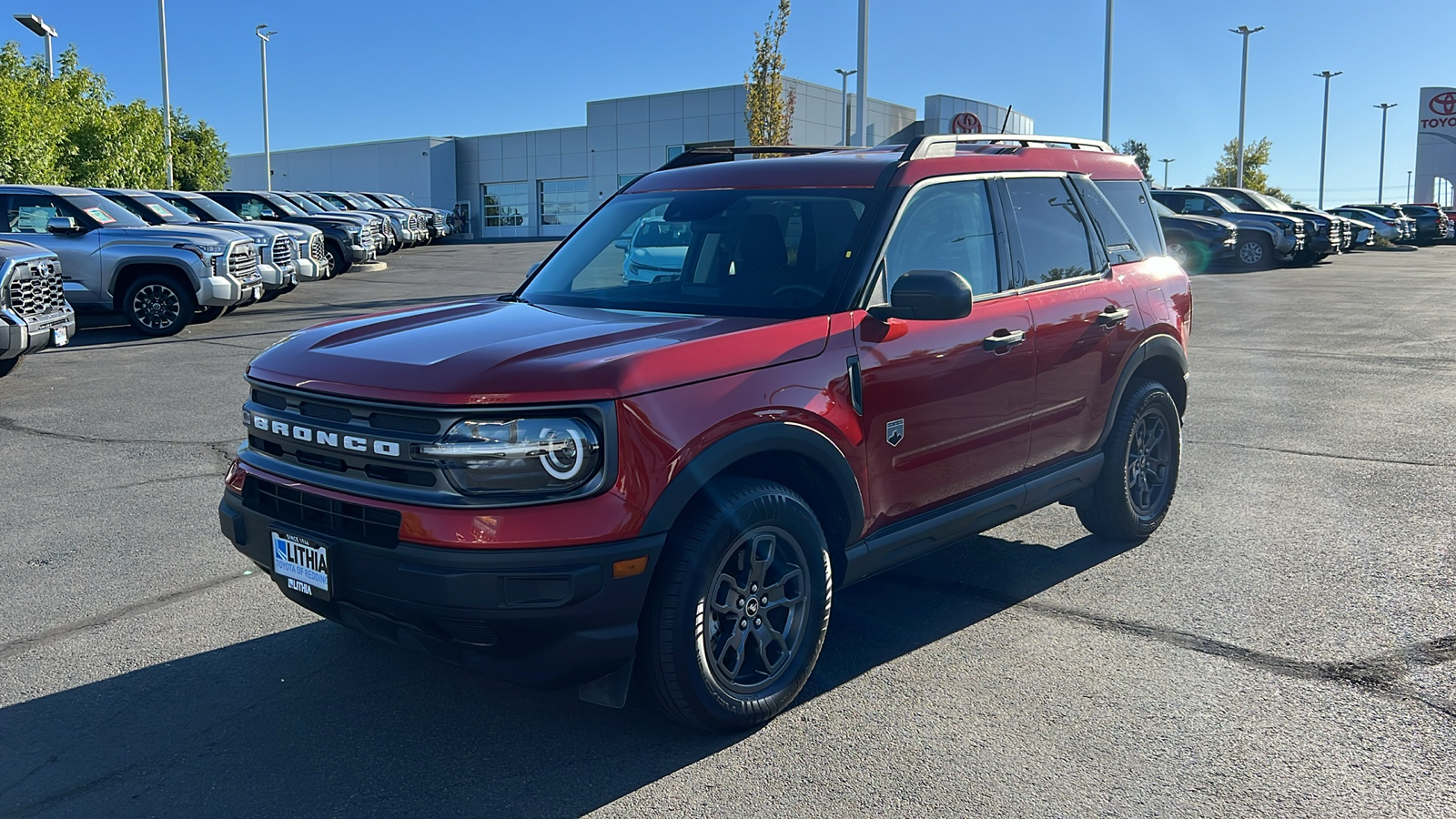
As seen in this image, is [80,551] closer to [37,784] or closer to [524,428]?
[37,784]

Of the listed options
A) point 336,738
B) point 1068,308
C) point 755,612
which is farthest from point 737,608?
point 1068,308

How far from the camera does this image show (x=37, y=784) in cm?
→ 351

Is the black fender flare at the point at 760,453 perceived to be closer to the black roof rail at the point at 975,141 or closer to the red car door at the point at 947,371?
the red car door at the point at 947,371

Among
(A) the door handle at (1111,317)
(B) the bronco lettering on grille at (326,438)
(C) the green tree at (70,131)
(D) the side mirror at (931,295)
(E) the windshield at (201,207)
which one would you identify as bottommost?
(B) the bronco lettering on grille at (326,438)

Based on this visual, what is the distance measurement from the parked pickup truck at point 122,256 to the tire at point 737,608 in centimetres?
1320

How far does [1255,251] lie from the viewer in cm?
2841

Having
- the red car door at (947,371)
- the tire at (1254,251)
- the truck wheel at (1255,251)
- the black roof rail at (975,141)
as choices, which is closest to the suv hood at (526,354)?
the red car door at (947,371)

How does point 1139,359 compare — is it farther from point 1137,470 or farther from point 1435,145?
point 1435,145

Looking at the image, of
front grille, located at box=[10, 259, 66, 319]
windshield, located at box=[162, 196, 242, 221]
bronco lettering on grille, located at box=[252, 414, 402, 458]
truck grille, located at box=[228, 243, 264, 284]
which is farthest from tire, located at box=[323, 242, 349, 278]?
bronco lettering on grille, located at box=[252, 414, 402, 458]

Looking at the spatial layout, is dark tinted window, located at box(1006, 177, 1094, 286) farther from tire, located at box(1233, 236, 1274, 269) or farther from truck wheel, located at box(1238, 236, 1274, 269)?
truck wheel, located at box(1238, 236, 1274, 269)

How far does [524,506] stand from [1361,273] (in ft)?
95.6

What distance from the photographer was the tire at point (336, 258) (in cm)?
2489

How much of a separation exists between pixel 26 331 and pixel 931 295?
949 cm

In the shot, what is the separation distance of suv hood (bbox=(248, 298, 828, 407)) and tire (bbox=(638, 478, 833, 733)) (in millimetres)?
432
